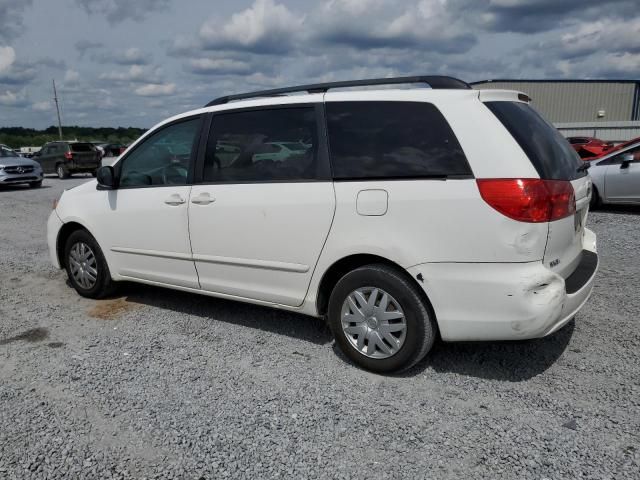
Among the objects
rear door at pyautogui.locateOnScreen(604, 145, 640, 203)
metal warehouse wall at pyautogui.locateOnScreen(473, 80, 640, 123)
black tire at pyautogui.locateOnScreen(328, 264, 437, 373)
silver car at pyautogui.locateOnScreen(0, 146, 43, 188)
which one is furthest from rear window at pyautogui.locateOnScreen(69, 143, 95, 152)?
metal warehouse wall at pyautogui.locateOnScreen(473, 80, 640, 123)

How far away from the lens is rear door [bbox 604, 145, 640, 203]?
9508 millimetres

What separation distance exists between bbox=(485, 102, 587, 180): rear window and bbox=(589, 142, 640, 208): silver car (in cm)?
701

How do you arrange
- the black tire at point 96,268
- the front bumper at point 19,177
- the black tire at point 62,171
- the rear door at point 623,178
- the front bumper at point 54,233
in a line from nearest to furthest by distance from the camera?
1. the black tire at point 96,268
2. the front bumper at point 54,233
3. the rear door at point 623,178
4. the front bumper at point 19,177
5. the black tire at point 62,171

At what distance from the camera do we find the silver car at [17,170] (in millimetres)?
17750

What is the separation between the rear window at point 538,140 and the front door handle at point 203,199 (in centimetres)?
210

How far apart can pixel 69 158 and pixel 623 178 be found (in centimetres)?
2097

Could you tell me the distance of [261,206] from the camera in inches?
149

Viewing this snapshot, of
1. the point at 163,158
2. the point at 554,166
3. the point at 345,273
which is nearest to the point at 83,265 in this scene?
the point at 163,158

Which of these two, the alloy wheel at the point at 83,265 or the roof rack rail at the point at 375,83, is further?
the alloy wheel at the point at 83,265

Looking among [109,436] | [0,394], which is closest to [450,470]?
[109,436]

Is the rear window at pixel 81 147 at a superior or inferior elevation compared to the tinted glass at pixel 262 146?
superior

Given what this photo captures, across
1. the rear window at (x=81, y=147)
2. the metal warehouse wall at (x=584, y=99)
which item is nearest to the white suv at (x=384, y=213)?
the rear window at (x=81, y=147)

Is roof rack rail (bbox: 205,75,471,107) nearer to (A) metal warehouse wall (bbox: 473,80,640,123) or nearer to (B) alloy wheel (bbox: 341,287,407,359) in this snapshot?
(B) alloy wheel (bbox: 341,287,407,359)

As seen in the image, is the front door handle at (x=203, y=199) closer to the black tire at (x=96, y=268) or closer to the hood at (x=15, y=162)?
the black tire at (x=96, y=268)
